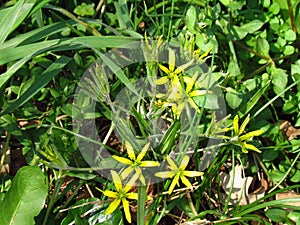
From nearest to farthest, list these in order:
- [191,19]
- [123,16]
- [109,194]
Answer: [109,194] < [191,19] < [123,16]

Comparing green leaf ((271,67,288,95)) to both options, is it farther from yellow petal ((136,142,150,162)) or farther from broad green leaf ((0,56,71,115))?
broad green leaf ((0,56,71,115))

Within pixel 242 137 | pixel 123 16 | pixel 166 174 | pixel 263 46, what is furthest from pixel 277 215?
pixel 123 16

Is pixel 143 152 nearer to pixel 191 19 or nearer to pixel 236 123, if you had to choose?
pixel 236 123

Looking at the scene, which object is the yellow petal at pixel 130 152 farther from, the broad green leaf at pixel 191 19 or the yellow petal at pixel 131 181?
the broad green leaf at pixel 191 19

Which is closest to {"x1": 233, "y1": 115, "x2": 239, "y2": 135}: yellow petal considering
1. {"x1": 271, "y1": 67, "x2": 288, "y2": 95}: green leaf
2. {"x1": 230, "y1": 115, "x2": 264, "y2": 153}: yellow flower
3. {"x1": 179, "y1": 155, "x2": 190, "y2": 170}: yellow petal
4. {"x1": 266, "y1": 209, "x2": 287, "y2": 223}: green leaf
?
{"x1": 230, "y1": 115, "x2": 264, "y2": 153}: yellow flower

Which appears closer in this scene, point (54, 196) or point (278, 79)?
point (54, 196)

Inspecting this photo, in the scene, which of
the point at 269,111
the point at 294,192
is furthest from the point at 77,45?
the point at 294,192

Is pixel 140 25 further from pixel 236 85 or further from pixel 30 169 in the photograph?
pixel 30 169
